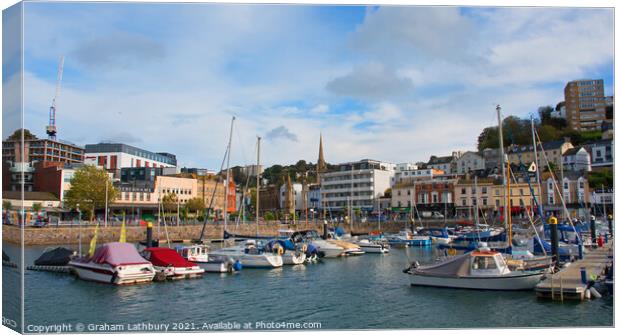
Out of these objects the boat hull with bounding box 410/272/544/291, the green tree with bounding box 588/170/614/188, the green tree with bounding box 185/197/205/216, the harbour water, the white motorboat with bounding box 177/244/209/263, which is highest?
the green tree with bounding box 588/170/614/188

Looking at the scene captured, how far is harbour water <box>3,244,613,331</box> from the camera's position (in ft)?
49.8

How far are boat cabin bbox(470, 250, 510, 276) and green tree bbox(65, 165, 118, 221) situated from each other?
48091 mm

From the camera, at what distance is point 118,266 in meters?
22.8

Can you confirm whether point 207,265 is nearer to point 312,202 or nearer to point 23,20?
point 23,20

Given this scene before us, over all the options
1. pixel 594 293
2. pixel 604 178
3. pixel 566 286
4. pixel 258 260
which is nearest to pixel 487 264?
pixel 566 286

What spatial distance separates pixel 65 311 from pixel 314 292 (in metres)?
9.31

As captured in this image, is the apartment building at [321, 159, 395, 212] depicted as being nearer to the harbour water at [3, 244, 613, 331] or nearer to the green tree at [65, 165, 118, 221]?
the green tree at [65, 165, 118, 221]

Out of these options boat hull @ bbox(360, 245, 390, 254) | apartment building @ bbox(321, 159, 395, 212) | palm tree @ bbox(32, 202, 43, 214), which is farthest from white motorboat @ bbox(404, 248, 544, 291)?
apartment building @ bbox(321, 159, 395, 212)

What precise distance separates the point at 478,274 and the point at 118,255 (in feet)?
51.0

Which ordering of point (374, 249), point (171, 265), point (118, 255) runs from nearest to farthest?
point (118, 255)
point (171, 265)
point (374, 249)

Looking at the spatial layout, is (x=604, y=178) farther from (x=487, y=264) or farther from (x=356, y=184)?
(x=356, y=184)

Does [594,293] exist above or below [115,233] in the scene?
below

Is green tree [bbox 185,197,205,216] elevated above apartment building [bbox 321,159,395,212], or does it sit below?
below

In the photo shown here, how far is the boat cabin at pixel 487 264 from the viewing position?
20.8 meters
